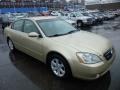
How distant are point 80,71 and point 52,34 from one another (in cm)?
163

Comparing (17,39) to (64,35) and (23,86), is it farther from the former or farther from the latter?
(23,86)

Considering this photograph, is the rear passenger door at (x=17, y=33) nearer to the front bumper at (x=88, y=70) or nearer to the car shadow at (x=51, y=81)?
the car shadow at (x=51, y=81)

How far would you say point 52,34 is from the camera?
5.21 metres

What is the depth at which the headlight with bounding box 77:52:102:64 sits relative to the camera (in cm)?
406

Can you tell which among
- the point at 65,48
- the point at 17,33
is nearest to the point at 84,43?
the point at 65,48

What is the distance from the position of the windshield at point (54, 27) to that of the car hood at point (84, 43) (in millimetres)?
337

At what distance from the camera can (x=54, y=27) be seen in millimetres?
5602

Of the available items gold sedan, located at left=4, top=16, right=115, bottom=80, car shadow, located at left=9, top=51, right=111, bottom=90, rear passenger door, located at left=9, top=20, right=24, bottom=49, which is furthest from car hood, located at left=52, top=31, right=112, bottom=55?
rear passenger door, located at left=9, top=20, right=24, bottom=49

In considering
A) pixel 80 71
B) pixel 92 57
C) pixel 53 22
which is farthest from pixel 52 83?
pixel 53 22

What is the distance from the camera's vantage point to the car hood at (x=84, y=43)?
427 centimetres

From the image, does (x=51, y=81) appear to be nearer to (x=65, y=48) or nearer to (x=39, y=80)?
(x=39, y=80)

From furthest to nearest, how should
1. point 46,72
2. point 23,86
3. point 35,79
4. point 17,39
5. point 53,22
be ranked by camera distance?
point 17,39
point 53,22
point 46,72
point 35,79
point 23,86

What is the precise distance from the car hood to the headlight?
0.12 metres

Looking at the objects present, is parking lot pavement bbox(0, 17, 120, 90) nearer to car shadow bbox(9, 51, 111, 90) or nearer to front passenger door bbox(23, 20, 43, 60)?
car shadow bbox(9, 51, 111, 90)
